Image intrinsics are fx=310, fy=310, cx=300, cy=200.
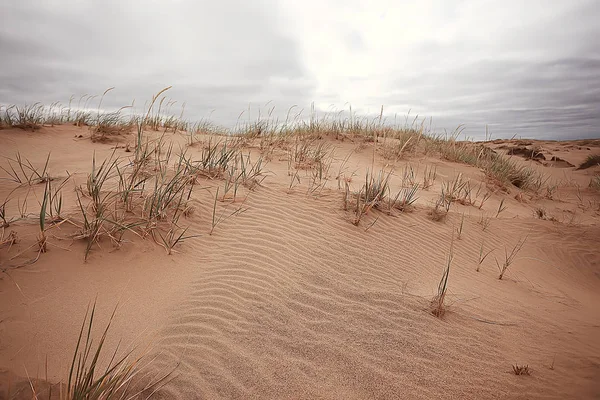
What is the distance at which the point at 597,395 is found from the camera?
1870 millimetres

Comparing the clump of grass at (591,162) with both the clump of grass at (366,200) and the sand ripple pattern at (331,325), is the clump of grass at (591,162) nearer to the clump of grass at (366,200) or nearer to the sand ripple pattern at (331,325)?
the sand ripple pattern at (331,325)

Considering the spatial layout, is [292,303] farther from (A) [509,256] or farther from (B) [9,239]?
(A) [509,256]

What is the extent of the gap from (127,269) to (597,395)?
3.46 metres

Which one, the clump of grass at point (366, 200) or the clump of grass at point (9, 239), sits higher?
the clump of grass at point (366, 200)

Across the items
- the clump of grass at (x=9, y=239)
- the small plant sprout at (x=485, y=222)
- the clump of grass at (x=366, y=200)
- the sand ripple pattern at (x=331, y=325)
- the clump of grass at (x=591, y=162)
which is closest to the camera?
the sand ripple pattern at (x=331, y=325)

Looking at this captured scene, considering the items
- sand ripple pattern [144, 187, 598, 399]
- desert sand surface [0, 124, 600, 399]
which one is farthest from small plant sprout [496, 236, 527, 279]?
sand ripple pattern [144, 187, 598, 399]

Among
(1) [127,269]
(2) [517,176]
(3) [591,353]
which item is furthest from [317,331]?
(2) [517,176]

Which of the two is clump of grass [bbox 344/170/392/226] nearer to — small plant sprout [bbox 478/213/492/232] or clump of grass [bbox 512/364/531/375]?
small plant sprout [bbox 478/213/492/232]

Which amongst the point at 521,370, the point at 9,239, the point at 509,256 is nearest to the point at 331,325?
the point at 521,370

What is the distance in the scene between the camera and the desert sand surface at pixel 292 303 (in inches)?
76.2

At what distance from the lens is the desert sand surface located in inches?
76.2

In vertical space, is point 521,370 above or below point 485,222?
below

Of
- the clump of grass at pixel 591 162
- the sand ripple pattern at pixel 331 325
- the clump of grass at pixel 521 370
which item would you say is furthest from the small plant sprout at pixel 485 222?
the clump of grass at pixel 591 162

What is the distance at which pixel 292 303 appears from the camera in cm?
263
